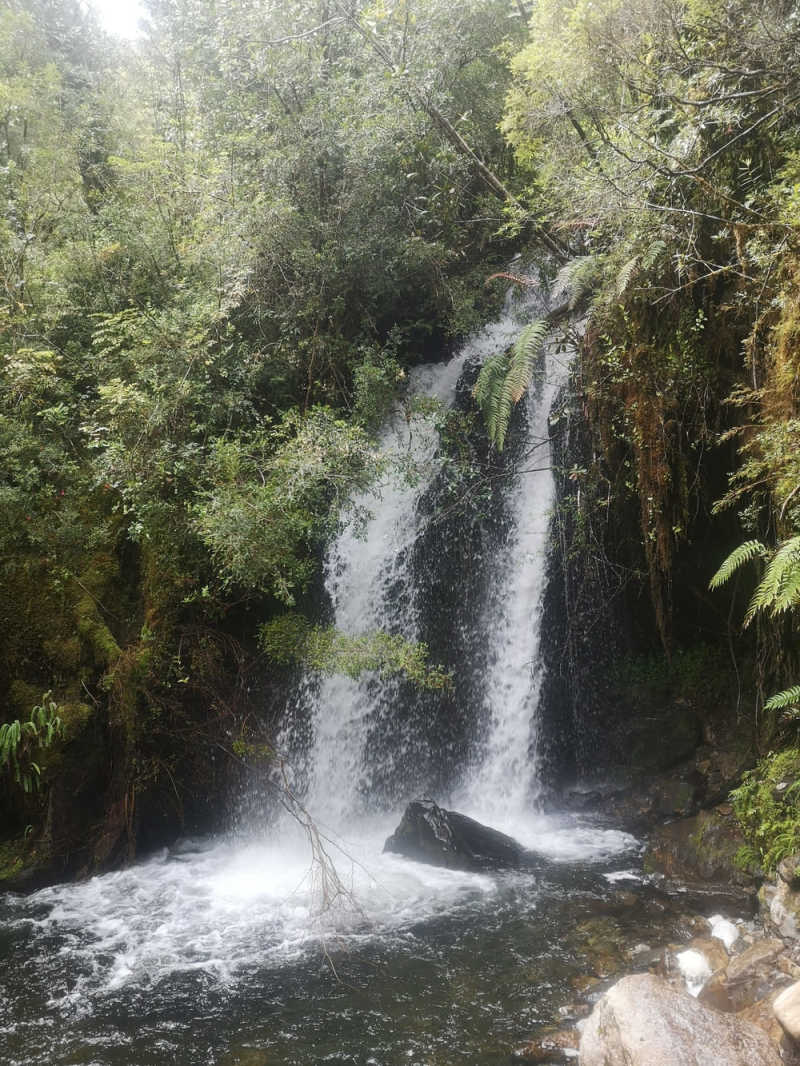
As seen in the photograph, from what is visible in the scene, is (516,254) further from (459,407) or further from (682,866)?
(682,866)

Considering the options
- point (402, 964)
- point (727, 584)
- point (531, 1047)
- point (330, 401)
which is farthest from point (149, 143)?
point (531, 1047)

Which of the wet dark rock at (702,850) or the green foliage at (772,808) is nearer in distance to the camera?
the green foliage at (772,808)

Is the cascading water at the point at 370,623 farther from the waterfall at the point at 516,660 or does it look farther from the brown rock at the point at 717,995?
the brown rock at the point at 717,995

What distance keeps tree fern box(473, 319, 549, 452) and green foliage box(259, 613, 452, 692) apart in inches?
95.1

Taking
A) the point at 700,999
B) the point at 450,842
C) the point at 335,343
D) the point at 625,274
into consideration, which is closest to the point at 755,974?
the point at 700,999

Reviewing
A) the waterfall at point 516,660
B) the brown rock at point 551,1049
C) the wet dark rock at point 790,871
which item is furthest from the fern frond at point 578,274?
the brown rock at point 551,1049

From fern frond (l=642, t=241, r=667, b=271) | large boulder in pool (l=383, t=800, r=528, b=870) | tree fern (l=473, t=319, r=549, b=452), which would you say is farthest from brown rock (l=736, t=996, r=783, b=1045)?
fern frond (l=642, t=241, r=667, b=271)

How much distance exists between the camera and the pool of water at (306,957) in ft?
14.7

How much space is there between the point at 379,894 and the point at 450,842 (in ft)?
2.95

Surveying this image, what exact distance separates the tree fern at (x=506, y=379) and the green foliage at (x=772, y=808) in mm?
3611

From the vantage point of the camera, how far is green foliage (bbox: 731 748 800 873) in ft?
16.2

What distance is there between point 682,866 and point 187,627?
5796 millimetres

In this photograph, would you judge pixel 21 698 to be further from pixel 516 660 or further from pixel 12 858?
pixel 516 660

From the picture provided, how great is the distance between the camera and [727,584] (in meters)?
7.61
